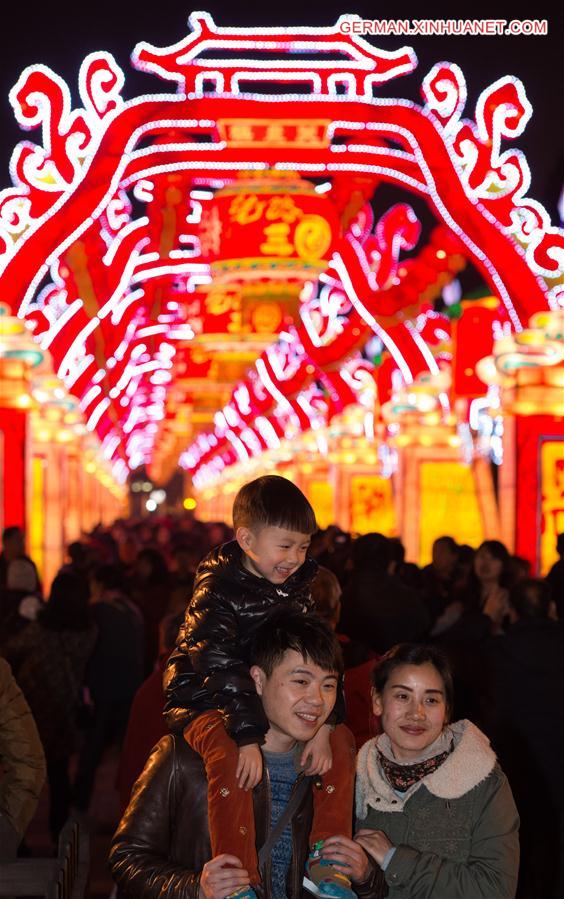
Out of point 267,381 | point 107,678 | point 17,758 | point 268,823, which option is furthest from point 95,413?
point 268,823

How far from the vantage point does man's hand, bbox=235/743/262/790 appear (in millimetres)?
3650

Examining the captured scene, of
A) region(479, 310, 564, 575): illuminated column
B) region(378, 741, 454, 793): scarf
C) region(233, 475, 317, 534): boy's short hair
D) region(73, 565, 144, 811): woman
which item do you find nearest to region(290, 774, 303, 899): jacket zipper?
region(378, 741, 454, 793): scarf

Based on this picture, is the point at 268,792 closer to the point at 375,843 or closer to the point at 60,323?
the point at 375,843

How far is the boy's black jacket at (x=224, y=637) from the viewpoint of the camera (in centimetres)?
378

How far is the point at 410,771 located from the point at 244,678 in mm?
495

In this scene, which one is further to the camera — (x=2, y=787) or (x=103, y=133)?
(x=103, y=133)

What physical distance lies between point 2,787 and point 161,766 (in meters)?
1.89

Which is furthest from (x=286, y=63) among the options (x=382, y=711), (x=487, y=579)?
(x=382, y=711)

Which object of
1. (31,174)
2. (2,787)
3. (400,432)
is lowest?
(2,787)

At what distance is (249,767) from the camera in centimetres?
366

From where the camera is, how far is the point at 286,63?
43.3 feet

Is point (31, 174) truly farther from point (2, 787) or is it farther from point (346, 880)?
point (346, 880)

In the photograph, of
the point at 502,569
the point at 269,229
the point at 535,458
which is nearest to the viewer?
the point at 502,569

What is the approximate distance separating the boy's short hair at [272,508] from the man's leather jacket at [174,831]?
63cm
